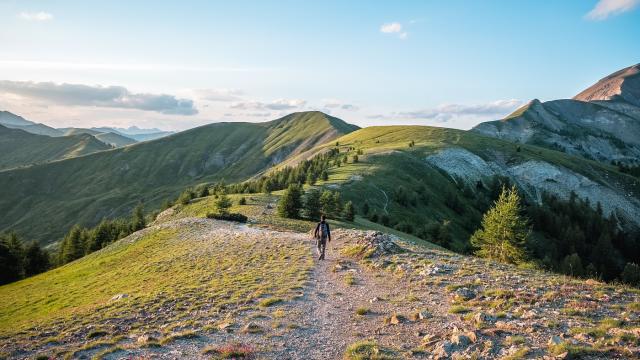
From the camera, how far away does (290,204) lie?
53.1 meters

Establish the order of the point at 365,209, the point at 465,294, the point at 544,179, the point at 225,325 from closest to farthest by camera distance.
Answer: the point at 225,325 → the point at 465,294 → the point at 365,209 → the point at 544,179

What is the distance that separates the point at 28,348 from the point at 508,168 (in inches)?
6266

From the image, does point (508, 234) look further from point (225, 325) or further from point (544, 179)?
point (544, 179)

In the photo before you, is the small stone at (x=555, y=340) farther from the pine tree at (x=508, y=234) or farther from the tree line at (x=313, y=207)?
the tree line at (x=313, y=207)

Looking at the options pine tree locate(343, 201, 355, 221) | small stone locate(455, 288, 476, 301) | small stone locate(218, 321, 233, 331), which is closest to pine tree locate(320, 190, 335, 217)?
pine tree locate(343, 201, 355, 221)

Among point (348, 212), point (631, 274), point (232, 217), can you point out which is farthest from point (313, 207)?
point (631, 274)

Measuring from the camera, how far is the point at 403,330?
1375 cm

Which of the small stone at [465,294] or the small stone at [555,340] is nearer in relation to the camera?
the small stone at [555,340]

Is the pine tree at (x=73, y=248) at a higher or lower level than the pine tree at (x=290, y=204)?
lower

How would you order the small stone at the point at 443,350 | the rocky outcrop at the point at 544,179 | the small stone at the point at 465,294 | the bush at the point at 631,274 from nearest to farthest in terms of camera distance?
the small stone at the point at 443,350 → the small stone at the point at 465,294 → the bush at the point at 631,274 → the rocky outcrop at the point at 544,179

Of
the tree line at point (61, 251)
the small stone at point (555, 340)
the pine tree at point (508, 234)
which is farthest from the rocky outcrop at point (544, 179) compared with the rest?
the small stone at point (555, 340)

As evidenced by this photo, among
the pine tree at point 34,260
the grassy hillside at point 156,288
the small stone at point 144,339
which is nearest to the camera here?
the small stone at point 144,339

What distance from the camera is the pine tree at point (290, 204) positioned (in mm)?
52875

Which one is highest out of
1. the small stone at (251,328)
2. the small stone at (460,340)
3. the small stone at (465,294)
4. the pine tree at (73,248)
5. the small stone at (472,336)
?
the small stone at (472,336)
